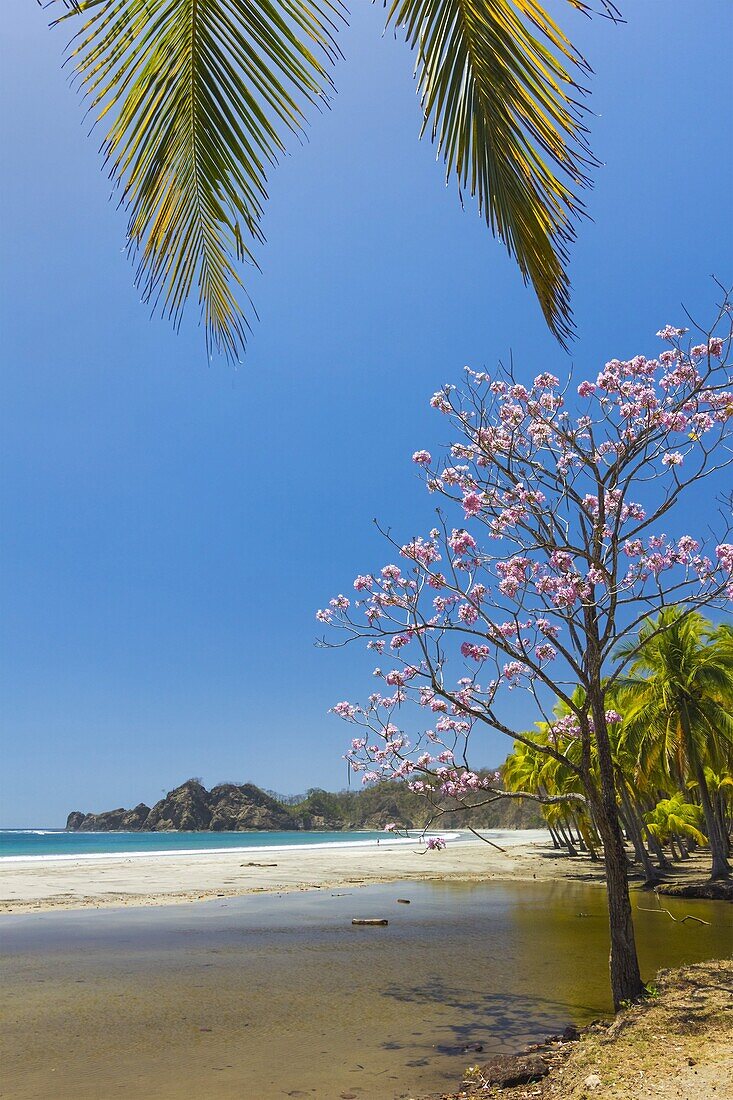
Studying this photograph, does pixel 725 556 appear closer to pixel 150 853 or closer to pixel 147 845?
pixel 150 853

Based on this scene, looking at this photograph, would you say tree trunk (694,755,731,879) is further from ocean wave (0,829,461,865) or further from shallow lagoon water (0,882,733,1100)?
ocean wave (0,829,461,865)

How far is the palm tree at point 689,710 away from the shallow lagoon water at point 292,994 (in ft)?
19.1

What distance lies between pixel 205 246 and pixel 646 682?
29114 millimetres

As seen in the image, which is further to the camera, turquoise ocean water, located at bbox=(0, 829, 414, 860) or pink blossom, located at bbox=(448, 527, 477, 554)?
turquoise ocean water, located at bbox=(0, 829, 414, 860)

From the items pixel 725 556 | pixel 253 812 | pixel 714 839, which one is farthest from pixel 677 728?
pixel 253 812

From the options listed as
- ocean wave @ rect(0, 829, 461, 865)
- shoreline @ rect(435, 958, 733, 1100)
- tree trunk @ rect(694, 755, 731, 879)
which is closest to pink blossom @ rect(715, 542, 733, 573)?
shoreline @ rect(435, 958, 733, 1100)

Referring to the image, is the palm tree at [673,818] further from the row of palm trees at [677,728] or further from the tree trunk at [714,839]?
the tree trunk at [714,839]

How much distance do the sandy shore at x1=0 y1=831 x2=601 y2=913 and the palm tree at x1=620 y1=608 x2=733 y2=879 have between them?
7316mm

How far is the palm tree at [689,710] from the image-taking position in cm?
2544

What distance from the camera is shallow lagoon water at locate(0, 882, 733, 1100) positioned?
7.53 metres

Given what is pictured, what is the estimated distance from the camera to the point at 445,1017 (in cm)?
953

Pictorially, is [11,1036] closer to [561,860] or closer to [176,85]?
[176,85]

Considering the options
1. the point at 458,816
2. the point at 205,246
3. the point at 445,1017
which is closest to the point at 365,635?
the point at 445,1017

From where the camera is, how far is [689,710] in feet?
85.7
